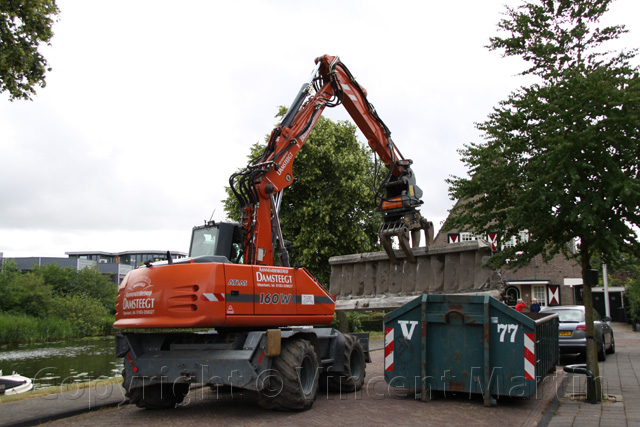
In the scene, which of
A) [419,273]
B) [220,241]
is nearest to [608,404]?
[419,273]

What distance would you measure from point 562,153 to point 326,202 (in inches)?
621

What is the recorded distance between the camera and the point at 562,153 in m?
8.47

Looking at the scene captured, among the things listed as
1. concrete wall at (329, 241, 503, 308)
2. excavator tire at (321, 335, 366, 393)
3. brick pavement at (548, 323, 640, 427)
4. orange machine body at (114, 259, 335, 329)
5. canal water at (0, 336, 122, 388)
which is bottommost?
canal water at (0, 336, 122, 388)

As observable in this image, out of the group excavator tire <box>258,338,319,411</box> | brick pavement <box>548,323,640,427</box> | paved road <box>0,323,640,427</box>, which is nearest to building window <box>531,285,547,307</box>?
brick pavement <box>548,323,640,427</box>

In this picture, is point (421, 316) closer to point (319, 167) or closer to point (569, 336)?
point (569, 336)

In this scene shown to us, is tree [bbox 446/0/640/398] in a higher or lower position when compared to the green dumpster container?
higher

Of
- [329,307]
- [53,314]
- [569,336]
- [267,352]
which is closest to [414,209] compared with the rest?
[329,307]

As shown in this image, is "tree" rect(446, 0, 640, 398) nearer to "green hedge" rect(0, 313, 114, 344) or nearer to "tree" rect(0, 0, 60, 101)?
"tree" rect(0, 0, 60, 101)

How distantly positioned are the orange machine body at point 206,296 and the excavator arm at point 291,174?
62cm

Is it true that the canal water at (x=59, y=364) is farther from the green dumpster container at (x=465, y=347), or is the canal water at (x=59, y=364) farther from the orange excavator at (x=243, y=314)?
the green dumpster container at (x=465, y=347)

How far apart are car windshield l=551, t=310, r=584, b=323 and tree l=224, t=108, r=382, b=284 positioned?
34.0ft

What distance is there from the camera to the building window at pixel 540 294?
113 feet

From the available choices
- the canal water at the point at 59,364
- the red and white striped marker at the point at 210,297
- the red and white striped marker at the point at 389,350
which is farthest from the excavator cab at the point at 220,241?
the canal water at the point at 59,364

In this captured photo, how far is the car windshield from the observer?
14.3m
